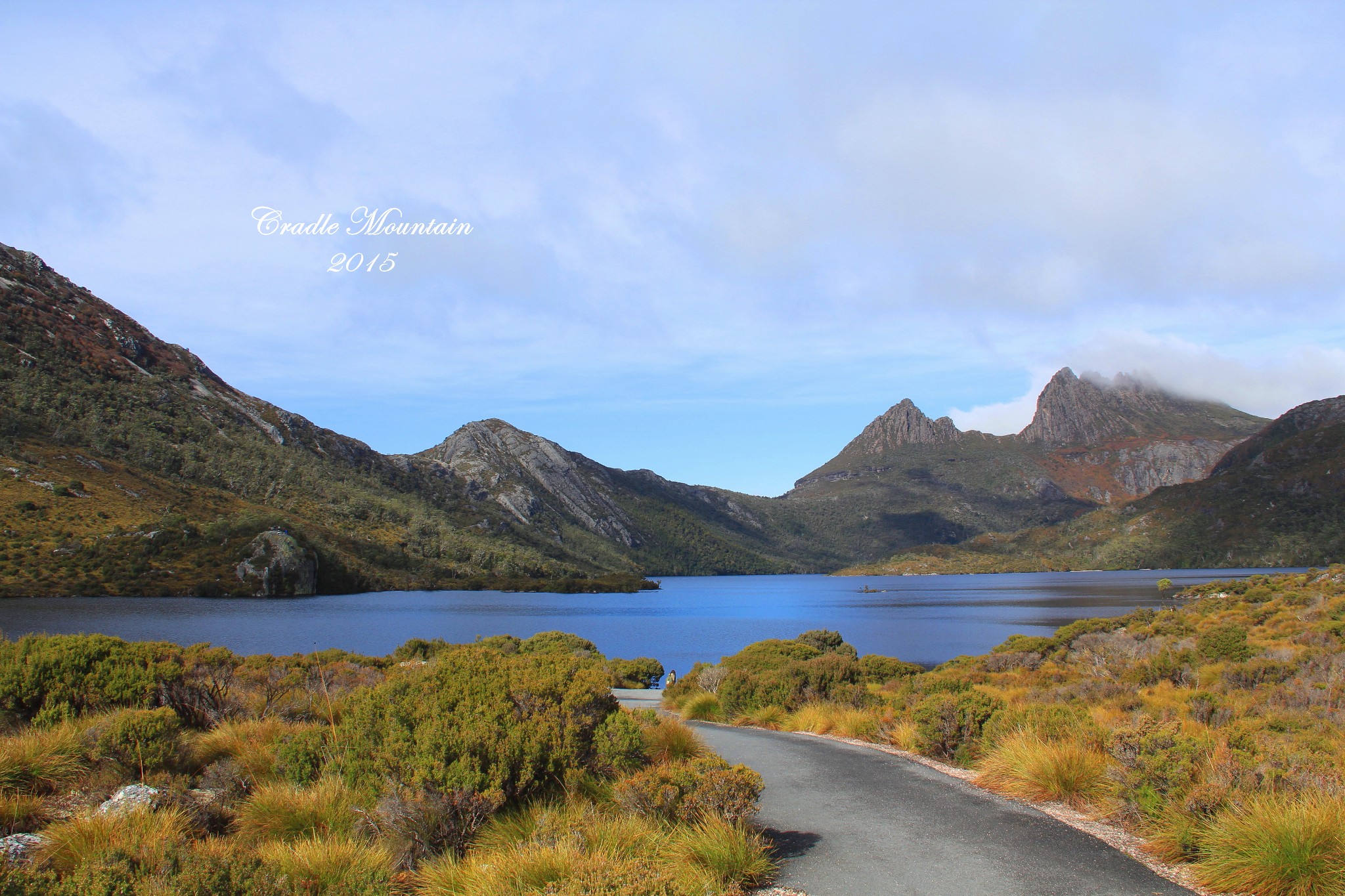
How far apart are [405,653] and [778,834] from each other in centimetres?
2554

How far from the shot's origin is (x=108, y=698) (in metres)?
9.12

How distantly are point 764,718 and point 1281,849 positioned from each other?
11.8m

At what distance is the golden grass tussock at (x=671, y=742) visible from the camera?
873 centimetres

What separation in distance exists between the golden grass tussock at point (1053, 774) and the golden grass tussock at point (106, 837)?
827 centimetres

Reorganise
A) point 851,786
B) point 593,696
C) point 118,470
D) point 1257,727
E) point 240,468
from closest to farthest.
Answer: point 593,696, point 851,786, point 1257,727, point 118,470, point 240,468

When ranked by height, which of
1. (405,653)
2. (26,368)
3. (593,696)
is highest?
(26,368)

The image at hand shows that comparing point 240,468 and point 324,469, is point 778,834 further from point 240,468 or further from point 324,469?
point 324,469

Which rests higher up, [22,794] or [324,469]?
[324,469]

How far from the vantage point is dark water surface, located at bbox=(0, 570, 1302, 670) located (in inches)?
1870

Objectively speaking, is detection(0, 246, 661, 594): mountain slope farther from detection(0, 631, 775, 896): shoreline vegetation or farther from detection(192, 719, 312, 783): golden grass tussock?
detection(0, 631, 775, 896): shoreline vegetation

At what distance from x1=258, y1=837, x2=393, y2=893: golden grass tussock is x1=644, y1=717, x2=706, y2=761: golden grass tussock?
3.77 meters

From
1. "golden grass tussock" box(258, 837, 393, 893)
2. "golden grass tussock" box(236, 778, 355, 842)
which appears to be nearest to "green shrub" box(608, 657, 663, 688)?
"golden grass tussock" box(236, 778, 355, 842)

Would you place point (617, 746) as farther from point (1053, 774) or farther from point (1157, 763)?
point (1157, 763)

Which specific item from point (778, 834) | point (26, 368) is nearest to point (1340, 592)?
point (778, 834)
